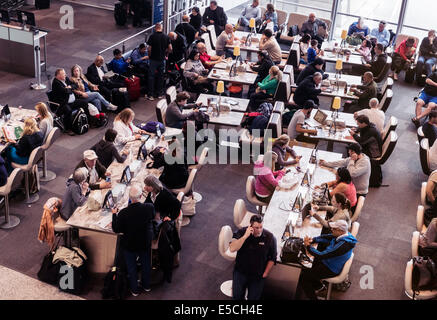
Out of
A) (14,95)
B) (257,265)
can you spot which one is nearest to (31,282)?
(257,265)

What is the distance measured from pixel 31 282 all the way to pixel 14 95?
5.62m

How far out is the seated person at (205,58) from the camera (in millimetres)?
11875

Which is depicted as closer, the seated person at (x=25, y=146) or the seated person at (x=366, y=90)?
the seated person at (x=25, y=146)

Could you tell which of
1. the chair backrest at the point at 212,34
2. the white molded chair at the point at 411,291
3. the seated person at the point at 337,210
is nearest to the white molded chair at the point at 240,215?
the seated person at the point at 337,210

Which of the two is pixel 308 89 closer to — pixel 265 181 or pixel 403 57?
pixel 265 181

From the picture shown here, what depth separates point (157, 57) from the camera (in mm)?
11594

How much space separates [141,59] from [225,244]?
6.23 metres

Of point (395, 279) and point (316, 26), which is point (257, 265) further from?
point (316, 26)

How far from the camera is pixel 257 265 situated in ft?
20.1

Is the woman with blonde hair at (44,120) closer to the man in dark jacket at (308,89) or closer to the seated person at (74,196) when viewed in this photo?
the seated person at (74,196)

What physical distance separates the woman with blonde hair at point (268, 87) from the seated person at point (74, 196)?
4.64 metres

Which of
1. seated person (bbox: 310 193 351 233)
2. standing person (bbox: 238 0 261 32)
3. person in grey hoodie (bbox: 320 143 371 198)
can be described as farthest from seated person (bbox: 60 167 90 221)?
standing person (bbox: 238 0 261 32)

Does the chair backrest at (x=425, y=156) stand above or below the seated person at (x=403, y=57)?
below

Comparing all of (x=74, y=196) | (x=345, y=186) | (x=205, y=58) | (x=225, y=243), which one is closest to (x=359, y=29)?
(x=205, y=58)
